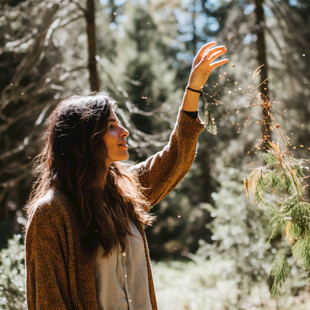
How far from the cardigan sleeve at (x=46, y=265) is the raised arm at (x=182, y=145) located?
74 cm

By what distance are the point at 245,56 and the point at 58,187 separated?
6.07 m

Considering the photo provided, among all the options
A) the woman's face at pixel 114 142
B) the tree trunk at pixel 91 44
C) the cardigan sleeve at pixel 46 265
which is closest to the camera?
the cardigan sleeve at pixel 46 265

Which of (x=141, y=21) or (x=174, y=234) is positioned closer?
(x=141, y=21)

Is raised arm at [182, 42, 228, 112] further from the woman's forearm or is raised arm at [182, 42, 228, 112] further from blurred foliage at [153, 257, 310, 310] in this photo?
blurred foliage at [153, 257, 310, 310]

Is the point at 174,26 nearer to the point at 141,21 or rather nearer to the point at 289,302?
the point at 141,21

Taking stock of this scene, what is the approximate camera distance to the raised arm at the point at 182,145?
7.12 ft

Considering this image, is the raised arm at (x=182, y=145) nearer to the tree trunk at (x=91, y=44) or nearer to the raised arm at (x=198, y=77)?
the raised arm at (x=198, y=77)

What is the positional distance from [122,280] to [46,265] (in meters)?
0.38

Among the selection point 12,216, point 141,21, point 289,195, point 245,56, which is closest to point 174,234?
point 12,216

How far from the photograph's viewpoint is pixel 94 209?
1.92m

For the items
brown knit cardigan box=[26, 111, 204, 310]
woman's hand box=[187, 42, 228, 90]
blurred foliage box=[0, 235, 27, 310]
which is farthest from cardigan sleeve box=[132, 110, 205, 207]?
blurred foliage box=[0, 235, 27, 310]

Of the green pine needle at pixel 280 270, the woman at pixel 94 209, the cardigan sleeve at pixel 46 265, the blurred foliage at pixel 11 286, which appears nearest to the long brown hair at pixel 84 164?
the woman at pixel 94 209

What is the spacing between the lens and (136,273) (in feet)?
6.17

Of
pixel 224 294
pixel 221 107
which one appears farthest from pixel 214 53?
pixel 224 294
